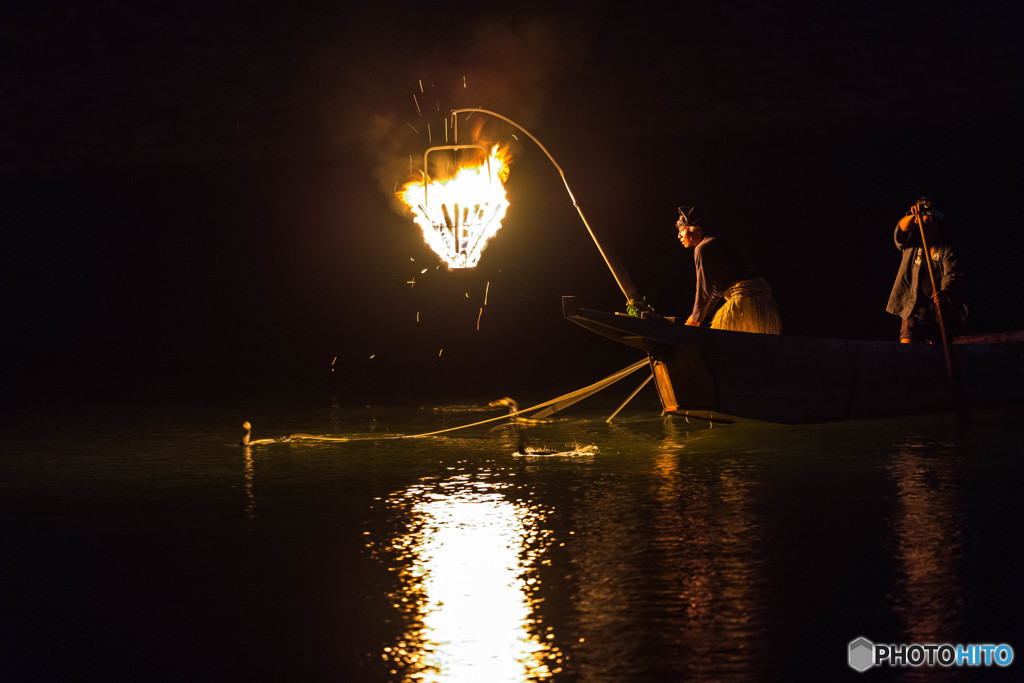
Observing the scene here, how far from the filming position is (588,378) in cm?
1628

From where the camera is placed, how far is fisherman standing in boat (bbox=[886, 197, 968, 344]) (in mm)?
11234

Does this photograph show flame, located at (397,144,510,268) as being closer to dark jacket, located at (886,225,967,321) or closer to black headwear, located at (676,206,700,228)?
black headwear, located at (676,206,700,228)

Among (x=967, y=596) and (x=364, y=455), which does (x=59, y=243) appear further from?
(x=967, y=596)

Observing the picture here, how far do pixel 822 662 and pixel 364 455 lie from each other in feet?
18.7

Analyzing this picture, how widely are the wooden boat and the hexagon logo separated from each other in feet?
15.5

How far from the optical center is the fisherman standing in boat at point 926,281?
1123 centimetres

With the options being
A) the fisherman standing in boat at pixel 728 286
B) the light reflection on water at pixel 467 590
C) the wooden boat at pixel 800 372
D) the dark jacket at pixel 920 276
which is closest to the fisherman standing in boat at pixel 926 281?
the dark jacket at pixel 920 276

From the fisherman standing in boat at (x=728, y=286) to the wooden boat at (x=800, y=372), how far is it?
482 millimetres

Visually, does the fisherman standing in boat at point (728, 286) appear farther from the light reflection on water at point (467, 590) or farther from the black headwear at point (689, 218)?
the light reflection on water at point (467, 590)

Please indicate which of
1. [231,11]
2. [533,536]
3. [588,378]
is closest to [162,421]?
[588,378]

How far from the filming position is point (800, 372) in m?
10.1

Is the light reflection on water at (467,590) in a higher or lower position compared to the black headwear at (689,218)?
lower

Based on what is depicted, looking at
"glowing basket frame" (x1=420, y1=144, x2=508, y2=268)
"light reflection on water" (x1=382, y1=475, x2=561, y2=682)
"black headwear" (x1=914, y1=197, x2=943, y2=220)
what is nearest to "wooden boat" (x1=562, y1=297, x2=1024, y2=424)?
"black headwear" (x1=914, y1=197, x2=943, y2=220)

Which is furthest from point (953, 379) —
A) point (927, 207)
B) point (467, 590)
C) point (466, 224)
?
point (467, 590)
